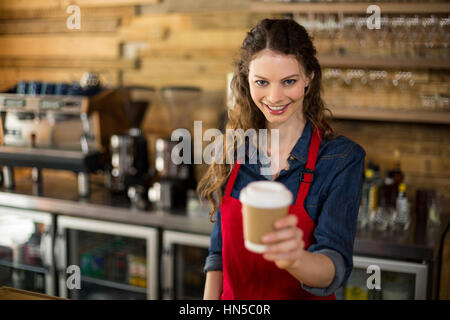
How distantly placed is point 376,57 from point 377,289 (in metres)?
1.35

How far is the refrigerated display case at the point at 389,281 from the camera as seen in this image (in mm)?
2344

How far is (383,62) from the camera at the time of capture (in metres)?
2.80

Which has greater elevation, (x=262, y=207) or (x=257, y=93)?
(x=257, y=93)

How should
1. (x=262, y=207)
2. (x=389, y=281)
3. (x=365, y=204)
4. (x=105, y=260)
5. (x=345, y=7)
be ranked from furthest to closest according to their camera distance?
(x=105, y=260)
(x=345, y=7)
(x=365, y=204)
(x=389, y=281)
(x=262, y=207)

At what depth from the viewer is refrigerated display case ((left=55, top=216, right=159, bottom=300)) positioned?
2.96m

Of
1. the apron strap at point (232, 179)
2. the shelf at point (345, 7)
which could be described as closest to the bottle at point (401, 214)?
the shelf at point (345, 7)

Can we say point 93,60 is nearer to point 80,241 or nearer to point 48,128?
point 48,128

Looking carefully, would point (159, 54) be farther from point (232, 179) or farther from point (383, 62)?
point (232, 179)

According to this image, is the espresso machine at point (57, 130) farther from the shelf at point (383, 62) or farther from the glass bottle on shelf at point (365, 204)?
the glass bottle on shelf at point (365, 204)

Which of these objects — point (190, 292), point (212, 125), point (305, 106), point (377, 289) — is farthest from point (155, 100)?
point (305, 106)

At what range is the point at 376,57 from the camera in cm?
283

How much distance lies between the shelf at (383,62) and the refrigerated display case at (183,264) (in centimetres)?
131

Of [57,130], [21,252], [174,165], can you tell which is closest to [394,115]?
[174,165]

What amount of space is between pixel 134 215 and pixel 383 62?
69.4 inches
